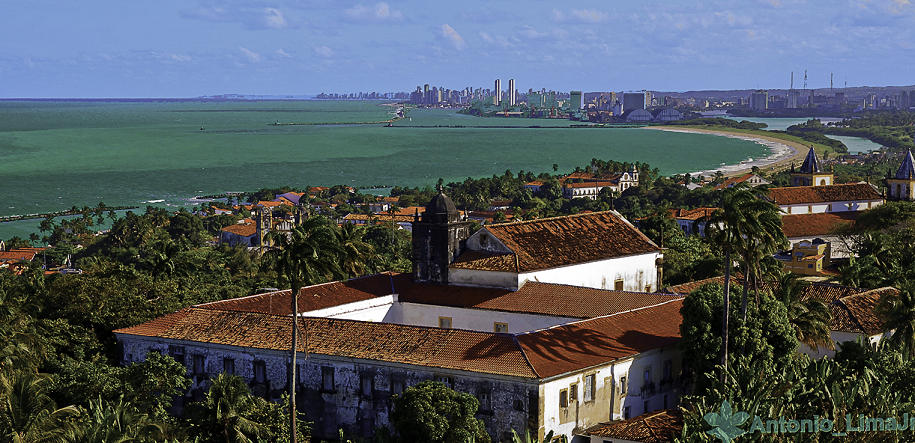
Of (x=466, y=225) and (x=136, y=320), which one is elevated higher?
(x=466, y=225)

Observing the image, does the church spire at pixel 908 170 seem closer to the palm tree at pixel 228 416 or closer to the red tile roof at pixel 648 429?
the red tile roof at pixel 648 429

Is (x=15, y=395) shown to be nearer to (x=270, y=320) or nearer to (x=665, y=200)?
(x=270, y=320)

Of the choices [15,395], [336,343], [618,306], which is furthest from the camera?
[618,306]

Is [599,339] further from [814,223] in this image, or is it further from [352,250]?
[814,223]

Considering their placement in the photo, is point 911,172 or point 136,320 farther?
point 911,172

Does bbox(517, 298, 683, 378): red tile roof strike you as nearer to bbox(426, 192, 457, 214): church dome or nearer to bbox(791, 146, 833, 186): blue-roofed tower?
bbox(426, 192, 457, 214): church dome

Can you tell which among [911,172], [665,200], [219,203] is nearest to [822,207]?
[911,172]

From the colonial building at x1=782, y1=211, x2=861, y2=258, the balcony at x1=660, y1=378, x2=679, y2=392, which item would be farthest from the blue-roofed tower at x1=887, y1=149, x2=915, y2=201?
the balcony at x1=660, y1=378, x2=679, y2=392
